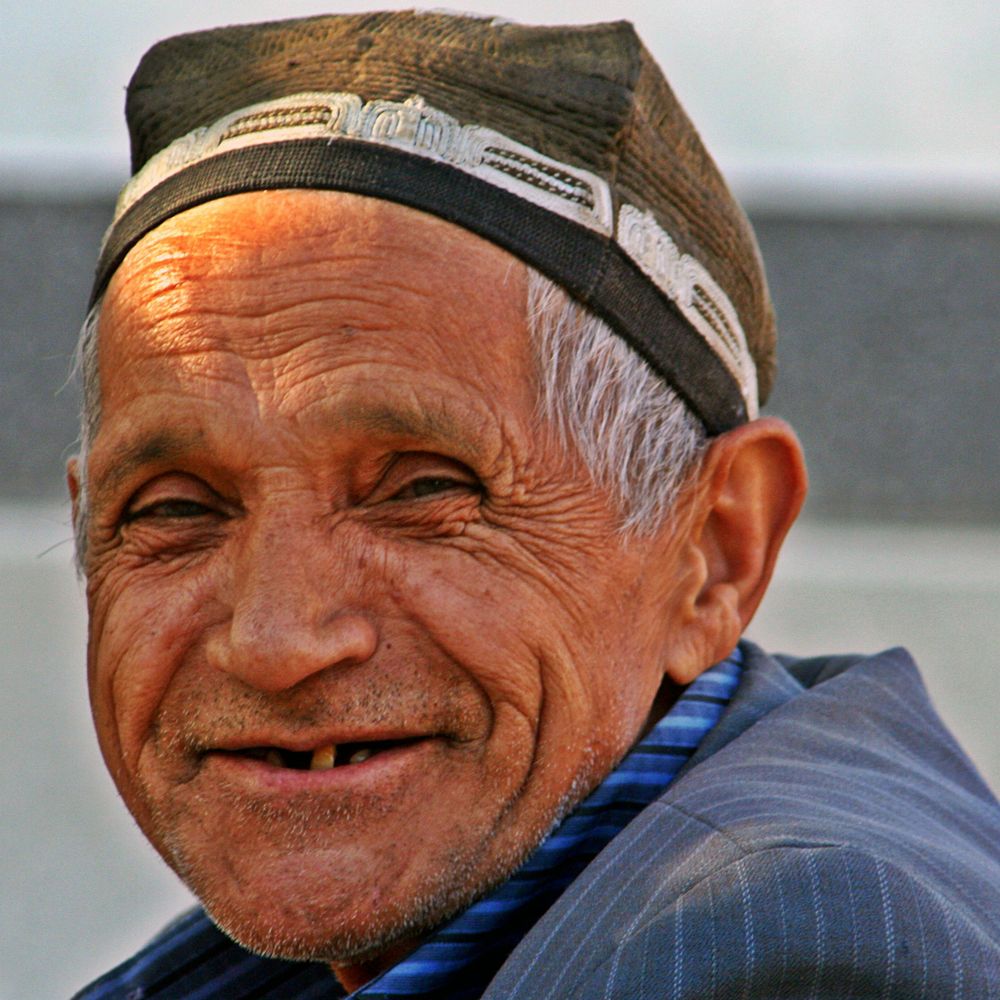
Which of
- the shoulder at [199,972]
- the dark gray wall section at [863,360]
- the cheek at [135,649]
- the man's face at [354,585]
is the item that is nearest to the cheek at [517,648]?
the man's face at [354,585]

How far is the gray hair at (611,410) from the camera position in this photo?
2188 mm

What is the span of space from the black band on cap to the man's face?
28mm

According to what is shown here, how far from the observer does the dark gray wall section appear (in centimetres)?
594

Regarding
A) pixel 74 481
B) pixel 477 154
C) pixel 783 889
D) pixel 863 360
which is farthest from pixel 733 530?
pixel 863 360

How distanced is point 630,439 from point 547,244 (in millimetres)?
309

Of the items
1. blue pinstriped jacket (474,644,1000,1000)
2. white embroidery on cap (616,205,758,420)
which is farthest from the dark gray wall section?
blue pinstriped jacket (474,644,1000,1000)

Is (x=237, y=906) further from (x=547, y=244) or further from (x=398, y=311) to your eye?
(x=547, y=244)

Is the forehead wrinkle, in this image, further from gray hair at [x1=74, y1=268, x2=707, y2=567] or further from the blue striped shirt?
the blue striped shirt

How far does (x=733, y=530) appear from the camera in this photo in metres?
2.41

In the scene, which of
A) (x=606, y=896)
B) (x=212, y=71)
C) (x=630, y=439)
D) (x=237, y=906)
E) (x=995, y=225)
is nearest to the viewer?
(x=606, y=896)

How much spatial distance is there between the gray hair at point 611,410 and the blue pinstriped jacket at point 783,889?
0.35 m

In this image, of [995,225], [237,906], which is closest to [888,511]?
[995,225]

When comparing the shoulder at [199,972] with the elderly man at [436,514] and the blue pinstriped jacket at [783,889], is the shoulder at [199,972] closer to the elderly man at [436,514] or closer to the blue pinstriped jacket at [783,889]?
the elderly man at [436,514]

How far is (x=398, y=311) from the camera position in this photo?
2.13 metres
